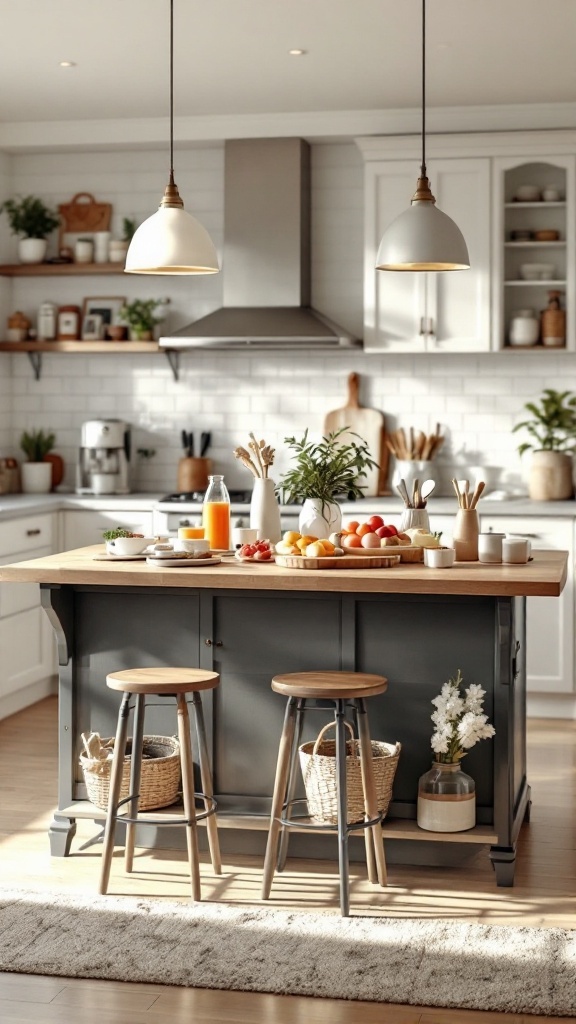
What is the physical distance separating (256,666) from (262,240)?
10.2 feet

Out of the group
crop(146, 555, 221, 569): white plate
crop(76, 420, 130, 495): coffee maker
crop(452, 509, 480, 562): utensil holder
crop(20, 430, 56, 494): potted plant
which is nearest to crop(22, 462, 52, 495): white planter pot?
crop(20, 430, 56, 494): potted plant

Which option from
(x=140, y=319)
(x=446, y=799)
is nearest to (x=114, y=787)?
(x=446, y=799)

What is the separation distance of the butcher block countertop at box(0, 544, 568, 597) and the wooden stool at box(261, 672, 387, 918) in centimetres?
27

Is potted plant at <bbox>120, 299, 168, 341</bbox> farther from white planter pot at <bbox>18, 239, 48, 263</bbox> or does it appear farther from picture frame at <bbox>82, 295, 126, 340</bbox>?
white planter pot at <bbox>18, 239, 48, 263</bbox>

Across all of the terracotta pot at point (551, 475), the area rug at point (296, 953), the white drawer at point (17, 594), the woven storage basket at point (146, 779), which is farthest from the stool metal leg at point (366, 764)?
the terracotta pot at point (551, 475)

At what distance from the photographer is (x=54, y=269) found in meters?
6.87

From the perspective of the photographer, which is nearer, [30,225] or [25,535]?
[25,535]

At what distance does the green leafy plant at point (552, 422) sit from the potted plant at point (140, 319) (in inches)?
79.6

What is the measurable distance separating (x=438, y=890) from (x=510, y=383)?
350 centimetres

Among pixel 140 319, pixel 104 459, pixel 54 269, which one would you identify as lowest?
pixel 104 459

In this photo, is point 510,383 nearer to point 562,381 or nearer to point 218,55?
point 562,381

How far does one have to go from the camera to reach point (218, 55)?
5418mm

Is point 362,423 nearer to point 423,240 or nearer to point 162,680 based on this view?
point 423,240

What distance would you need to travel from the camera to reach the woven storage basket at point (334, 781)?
3.70 meters
